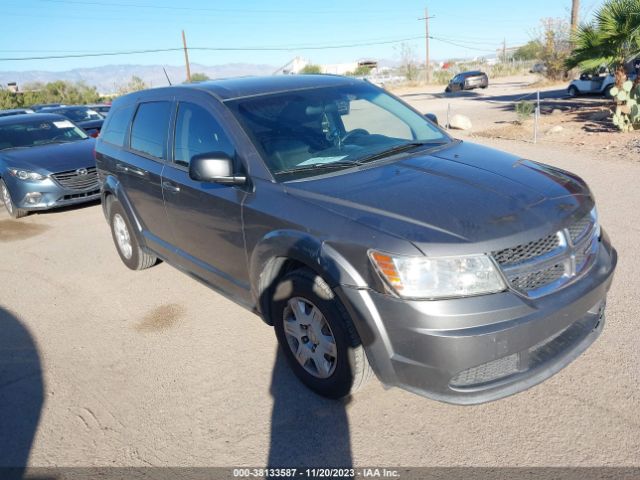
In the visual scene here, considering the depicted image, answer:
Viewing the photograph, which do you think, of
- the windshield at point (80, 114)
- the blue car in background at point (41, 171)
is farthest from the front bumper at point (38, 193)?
the windshield at point (80, 114)

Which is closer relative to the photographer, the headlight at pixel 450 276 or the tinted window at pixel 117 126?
the headlight at pixel 450 276

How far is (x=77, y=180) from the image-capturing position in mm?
8484

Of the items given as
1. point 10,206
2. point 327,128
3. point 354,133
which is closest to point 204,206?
point 327,128

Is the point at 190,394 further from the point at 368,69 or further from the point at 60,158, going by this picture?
the point at 368,69

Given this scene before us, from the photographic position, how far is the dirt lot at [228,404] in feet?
8.88

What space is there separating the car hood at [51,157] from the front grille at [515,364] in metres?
7.79

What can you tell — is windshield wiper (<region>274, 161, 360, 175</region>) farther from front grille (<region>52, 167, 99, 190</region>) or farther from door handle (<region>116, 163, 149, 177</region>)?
front grille (<region>52, 167, 99, 190</region>)

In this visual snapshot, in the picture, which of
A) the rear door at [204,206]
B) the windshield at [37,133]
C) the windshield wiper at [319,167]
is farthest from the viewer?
the windshield at [37,133]

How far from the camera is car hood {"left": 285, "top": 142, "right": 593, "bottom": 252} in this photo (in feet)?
8.29

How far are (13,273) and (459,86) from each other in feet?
109

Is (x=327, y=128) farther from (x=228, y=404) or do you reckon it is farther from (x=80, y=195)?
(x=80, y=195)

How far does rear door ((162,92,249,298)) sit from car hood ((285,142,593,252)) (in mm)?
Answer: 618

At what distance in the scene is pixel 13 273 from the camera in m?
5.95

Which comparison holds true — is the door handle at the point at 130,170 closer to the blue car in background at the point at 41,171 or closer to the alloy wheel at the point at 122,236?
the alloy wheel at the point at 122,236
